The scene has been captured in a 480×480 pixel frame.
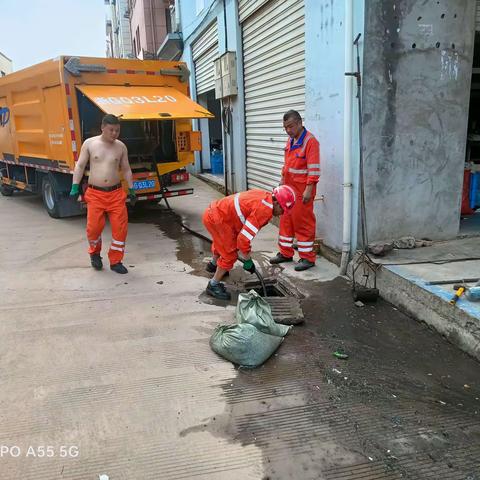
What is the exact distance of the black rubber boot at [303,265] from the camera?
5094 mm

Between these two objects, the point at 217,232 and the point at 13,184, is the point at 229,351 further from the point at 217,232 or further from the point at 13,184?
the point at 13,184

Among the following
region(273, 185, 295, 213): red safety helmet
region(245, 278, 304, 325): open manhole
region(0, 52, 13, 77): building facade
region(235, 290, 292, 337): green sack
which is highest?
region(0, 52, 13, 77): building facade

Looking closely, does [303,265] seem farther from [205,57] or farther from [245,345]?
[205,57]

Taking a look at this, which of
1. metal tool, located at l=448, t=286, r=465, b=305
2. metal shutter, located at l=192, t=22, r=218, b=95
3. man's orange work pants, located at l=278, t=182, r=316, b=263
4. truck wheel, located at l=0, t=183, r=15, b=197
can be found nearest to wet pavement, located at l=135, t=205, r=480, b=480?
metal tool, located at l=448, t=286, r=465, b=305

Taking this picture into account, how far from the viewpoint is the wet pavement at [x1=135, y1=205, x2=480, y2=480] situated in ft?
7.34

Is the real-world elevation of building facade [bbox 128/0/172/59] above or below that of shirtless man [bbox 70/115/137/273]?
above

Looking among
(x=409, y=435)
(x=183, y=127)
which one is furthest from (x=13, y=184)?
(x=409, y=435)

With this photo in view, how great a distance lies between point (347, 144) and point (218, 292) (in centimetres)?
198

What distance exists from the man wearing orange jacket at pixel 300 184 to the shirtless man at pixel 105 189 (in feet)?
5.91

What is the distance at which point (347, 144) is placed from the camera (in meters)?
4.64

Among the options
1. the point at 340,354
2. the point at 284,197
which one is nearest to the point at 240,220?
the point at 284,197

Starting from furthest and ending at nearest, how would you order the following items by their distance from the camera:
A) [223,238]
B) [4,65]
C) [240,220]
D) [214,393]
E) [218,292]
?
[4,65], [218,292], [223,238], [240,220], [214,393]

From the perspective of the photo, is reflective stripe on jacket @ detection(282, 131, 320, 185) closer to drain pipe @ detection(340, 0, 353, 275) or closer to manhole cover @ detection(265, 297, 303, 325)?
drain pipe @ detection(340, 0, 353, 275)

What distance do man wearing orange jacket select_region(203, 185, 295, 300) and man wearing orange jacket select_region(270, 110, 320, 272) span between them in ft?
3.22
